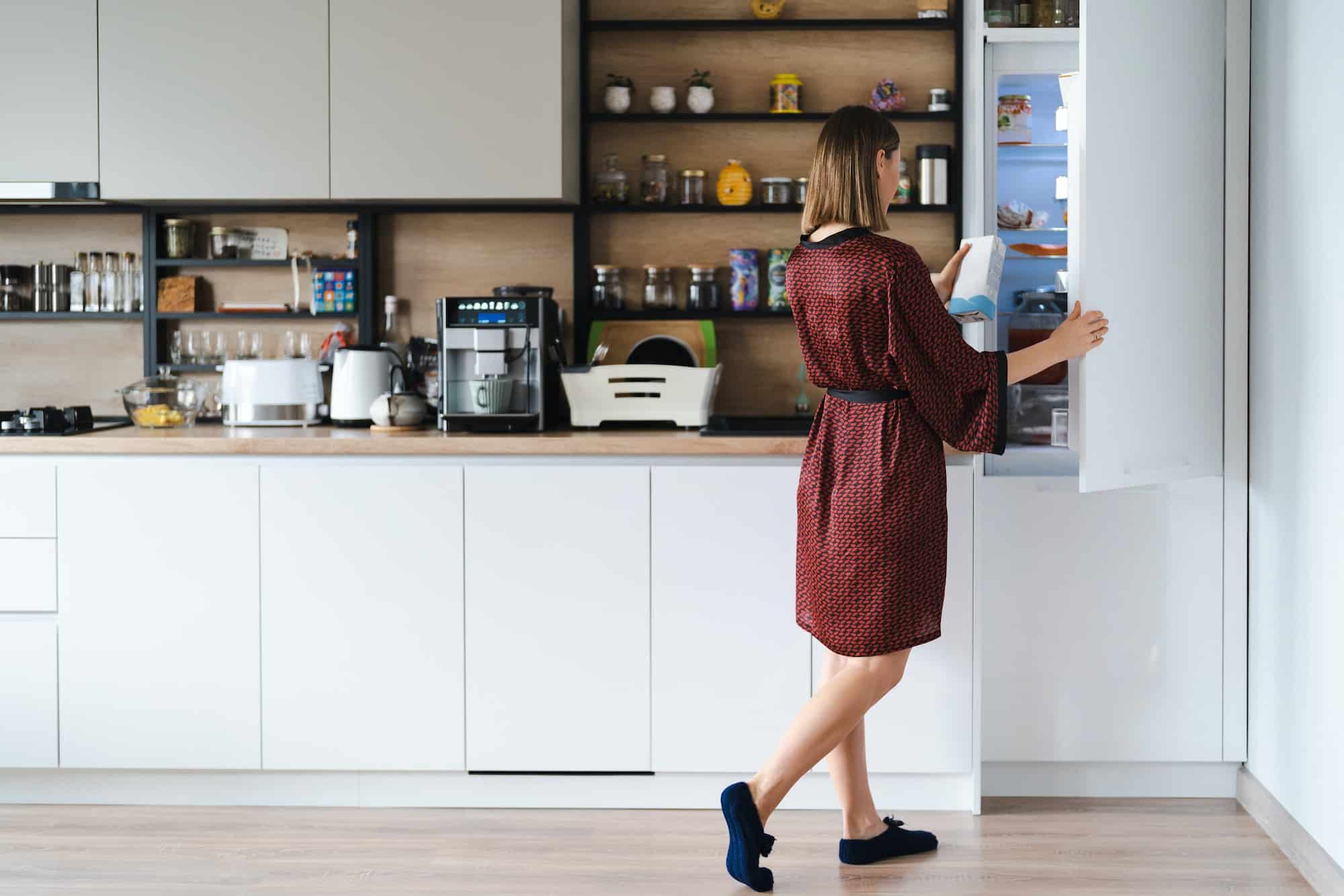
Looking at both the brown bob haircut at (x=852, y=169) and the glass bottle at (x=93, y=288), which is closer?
the brown bob haircut at (x=852, y=169)

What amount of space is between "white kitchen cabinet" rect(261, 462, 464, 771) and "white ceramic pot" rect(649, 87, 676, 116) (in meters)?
1.21

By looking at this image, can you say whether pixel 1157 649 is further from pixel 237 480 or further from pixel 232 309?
pixel 232 309

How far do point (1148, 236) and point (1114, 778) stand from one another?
4.04 ft

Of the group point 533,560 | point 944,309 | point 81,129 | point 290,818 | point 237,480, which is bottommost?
point 290,818

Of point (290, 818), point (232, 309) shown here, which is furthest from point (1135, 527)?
point (232, 309)

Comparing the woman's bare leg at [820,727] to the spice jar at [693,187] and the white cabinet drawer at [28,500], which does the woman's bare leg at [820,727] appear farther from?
the white cabinet drawer at [28,500]

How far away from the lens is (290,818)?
2.71m

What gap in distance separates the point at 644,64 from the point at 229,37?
107 cm

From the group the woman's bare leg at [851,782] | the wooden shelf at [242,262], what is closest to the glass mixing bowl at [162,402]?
the wooden shelf at [242,262]

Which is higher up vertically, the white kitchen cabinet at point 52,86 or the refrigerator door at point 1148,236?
the white kitchen cabinet at point 52,86

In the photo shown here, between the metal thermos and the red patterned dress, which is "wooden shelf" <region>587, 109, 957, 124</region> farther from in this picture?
the red patterned dress

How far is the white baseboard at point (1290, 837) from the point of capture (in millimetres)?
2268

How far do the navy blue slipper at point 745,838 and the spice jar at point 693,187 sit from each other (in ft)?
5.36

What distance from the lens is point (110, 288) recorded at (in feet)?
11.0
